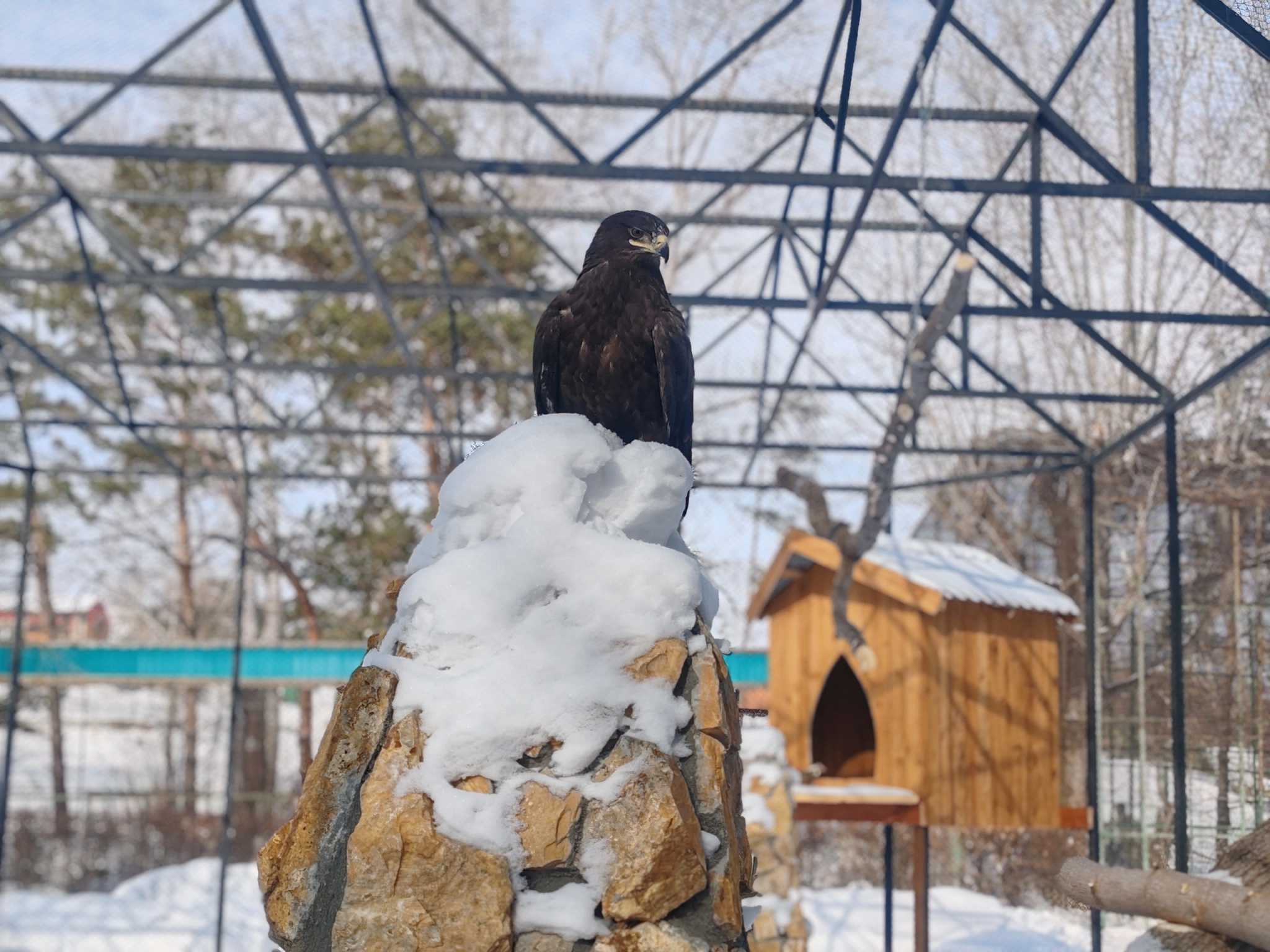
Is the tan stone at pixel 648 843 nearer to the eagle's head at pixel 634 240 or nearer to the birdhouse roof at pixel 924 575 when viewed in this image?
the eagle's head at pixel 634 240

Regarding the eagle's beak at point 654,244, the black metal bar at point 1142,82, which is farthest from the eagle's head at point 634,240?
the black metal bar at point 1142,82

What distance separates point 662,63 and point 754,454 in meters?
2.71

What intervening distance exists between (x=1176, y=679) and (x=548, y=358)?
3.77 meters

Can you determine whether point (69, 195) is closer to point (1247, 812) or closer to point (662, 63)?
point (662, 63)

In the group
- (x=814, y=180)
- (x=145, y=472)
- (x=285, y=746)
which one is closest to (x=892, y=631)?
(x=814, y=180)

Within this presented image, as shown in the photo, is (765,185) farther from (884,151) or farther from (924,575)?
(924,575)

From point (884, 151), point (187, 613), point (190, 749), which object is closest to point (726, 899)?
point (884, 151)

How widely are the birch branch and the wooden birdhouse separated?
0.80 meters

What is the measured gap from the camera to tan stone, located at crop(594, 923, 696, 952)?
192cm

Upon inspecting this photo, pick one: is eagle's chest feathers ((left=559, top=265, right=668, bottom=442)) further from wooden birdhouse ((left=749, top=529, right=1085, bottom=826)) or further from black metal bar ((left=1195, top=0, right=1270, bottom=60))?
wooden birdhouse ((left=749, top=529, right=1085, bottom=826))

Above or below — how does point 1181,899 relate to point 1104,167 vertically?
below

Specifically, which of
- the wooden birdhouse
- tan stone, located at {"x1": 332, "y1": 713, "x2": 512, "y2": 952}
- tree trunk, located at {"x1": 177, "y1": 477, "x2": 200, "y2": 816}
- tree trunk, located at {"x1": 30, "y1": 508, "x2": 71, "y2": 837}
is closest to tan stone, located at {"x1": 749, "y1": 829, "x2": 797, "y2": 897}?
the wooden birdhouse

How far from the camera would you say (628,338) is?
2.61 m

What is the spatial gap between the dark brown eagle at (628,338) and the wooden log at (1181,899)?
145 centimetres
